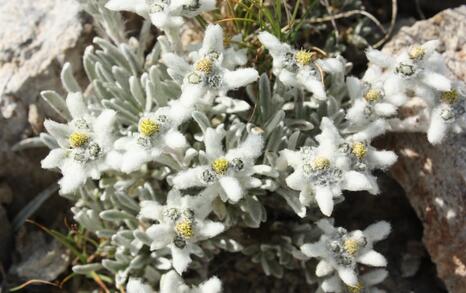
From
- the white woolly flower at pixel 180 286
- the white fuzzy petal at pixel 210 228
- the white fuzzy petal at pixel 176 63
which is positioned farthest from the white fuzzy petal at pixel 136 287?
the white fuzzy petal at pixel 176 63

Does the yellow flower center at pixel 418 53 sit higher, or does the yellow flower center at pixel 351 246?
the yellow flower center at pixel 418 53

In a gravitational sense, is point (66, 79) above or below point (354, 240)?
above

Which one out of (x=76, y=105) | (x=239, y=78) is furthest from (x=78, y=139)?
(x=239, y=78)

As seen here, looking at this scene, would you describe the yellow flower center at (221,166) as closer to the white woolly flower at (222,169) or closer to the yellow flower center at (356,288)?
the white woolly flower at (222,169)

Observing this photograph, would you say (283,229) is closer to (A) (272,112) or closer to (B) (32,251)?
(A) (272,112)

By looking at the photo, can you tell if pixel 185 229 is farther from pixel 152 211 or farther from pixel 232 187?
pixel 232 187

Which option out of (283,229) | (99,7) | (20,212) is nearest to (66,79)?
(99,7)
